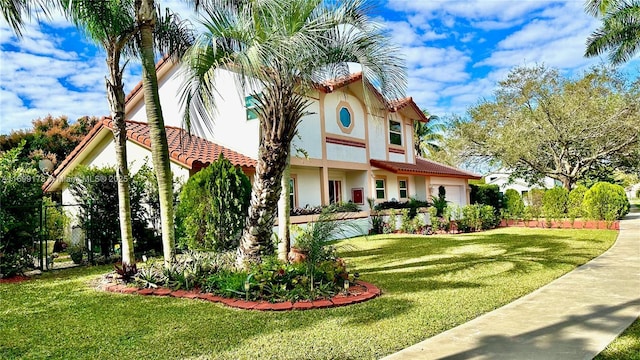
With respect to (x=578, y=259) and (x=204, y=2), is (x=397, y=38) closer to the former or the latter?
(x=204, y=2)

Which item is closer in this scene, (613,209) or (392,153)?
(613,209)

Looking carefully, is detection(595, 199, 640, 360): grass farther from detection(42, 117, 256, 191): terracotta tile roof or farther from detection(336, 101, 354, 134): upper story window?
detection(336, 101, 354, 134): upper story window

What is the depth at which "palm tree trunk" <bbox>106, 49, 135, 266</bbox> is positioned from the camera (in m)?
9.07

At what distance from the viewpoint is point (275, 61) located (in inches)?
297

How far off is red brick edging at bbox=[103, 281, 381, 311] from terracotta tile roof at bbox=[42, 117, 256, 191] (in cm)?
635

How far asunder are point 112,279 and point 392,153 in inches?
721

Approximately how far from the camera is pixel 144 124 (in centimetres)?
1822

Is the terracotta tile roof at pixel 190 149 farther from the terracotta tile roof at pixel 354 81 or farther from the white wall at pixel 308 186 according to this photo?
the terracotta tile roof at pixel 354 81

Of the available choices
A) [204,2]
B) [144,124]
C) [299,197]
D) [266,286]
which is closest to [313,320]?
[266,286]

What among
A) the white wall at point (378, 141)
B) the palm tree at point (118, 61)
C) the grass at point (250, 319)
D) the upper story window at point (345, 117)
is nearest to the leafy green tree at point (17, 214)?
the grass at point (250, 319)

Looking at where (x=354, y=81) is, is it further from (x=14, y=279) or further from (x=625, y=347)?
(x=625, y=347)

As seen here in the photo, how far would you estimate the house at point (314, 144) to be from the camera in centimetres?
1644

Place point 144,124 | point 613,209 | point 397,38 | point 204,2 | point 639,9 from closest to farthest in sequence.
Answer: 1. point 397,38
2. point 204,2
3. point 144,124
4. point 639,9
5. point 613,209

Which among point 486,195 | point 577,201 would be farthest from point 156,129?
point 486,195
